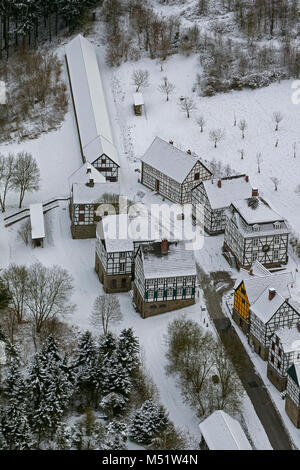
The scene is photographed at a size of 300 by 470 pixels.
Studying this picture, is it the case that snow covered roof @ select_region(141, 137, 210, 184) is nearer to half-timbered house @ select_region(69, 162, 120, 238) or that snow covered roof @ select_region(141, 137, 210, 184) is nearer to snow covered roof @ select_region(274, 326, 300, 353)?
half-timbered house @ select_region(69, 162, 120, 238)

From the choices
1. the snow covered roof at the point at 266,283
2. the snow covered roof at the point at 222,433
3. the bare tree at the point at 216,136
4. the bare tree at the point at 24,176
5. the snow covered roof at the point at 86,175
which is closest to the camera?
the snow covered roof at the point at 222,433

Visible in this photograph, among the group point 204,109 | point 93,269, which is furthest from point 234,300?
point 204,109

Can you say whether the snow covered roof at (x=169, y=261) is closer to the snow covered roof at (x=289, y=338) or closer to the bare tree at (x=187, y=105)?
the snow covered roof at (x=289, y=338)

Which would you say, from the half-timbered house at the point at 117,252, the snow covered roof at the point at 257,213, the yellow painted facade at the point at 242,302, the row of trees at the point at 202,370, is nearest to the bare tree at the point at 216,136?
the snow covered roof at the point at 257,213

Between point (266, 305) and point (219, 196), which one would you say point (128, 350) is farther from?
point (219, 196)

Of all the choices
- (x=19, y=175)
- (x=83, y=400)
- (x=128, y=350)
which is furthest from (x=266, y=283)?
(x=19, y=175)

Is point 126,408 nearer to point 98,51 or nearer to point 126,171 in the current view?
point 126,171

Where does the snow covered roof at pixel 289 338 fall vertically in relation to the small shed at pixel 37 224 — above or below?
above
